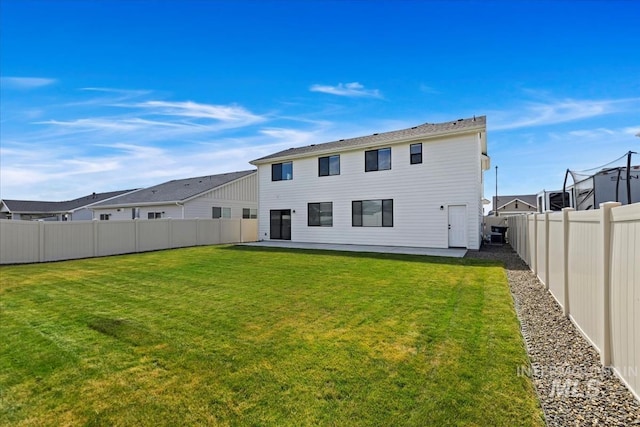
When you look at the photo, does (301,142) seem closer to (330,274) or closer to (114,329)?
(330,274)

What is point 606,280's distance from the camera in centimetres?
307

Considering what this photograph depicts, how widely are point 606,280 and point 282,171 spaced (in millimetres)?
16575

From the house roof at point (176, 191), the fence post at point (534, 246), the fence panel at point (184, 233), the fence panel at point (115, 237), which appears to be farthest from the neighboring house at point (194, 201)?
the fence post at point (534, 246)

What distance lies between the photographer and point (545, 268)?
21.1 ft

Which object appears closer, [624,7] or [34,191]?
[624,7]

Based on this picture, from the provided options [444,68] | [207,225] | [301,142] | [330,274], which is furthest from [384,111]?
[207,225]

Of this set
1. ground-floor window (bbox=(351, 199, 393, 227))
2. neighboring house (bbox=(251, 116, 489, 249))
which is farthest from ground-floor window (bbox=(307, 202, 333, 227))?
ground-floor window (bbox=(351, 199, 393, 227))

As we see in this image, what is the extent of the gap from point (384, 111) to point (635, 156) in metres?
9.67

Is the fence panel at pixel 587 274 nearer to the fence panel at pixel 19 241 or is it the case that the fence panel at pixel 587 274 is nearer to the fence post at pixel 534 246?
the fence post at pixel 534 246

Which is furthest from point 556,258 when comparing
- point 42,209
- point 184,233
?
point 42,209

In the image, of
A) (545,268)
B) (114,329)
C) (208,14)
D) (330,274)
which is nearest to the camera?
(114,329)

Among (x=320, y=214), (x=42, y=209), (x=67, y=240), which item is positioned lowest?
(x=67, y=240)

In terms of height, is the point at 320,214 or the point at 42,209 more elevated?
the point at 42,209

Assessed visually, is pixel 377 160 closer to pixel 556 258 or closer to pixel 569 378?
pixel 556 258
